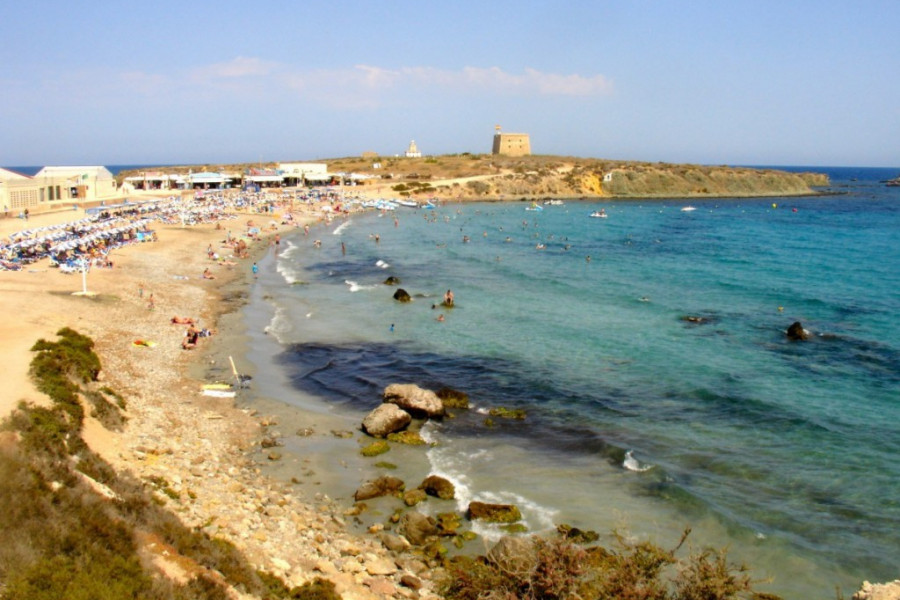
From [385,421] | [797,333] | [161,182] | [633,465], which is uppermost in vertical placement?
[161,182]

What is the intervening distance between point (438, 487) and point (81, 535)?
26.4ft

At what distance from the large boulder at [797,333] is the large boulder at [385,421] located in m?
19.1

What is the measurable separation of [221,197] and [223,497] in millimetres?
72213

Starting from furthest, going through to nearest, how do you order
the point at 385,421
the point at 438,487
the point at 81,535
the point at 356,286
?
the point at 356,286 < the point at 385,421 < the point at 438,487 < the point at 81,535

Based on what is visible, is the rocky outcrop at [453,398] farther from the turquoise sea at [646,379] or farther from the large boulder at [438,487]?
the large boulder at [438,487]

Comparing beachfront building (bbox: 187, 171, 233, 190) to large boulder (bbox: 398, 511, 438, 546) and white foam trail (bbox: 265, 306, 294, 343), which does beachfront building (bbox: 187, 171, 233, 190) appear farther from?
large boulder (bbox: 398, 511, 438, 546)

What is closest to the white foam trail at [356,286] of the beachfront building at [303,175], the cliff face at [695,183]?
the beachfront building at [303,175]

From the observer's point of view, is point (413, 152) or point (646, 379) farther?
point (413, 152)

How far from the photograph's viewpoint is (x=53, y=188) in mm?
63938

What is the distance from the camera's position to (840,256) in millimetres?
54312

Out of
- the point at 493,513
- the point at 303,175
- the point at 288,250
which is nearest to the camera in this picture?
the point at 493,513

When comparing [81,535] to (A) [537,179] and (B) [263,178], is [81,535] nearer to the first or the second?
(B) [263,178]

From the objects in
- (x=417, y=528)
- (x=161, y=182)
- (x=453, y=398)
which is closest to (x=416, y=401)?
(x=453, y=398)

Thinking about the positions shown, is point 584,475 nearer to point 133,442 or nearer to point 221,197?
point 133,442
